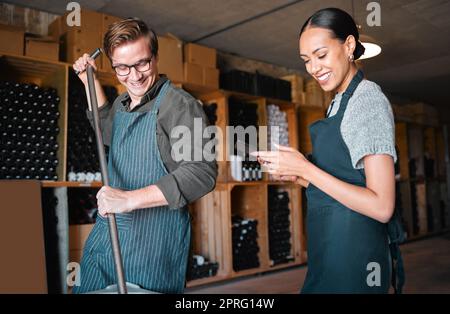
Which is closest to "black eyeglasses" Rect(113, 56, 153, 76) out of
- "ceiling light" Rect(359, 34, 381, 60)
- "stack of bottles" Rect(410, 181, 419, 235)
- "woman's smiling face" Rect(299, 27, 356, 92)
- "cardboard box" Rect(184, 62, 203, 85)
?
"woman's smiling face" Rect(299, 27, 356, 92)

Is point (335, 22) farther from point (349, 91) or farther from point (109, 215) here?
point (109, 215)

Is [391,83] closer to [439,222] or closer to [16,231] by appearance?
[439,222]

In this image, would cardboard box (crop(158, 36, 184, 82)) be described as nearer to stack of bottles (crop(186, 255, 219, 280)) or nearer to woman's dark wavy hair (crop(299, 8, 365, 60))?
stack of bottles (crop(186, 255, 219, 280))

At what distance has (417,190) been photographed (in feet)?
29.8

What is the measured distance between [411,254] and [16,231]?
6056mm

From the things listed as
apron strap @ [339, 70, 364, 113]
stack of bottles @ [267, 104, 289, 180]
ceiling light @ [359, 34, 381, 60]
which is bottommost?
apron strap @ [339, 70, 364, 113]

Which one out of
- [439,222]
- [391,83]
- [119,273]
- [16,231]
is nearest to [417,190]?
[439,222]

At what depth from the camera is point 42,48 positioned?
3664 millimetres

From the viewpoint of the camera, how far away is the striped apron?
144 centimetres

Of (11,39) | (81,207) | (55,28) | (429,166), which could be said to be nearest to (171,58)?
(55,28)

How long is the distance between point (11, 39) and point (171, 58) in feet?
5.23

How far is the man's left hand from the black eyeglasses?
1.52 feet

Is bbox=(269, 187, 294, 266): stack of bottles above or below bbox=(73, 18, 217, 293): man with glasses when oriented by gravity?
below

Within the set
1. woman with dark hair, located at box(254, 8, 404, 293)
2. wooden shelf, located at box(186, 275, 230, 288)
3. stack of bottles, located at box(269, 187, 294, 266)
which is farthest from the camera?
stack of bottles, located at box(269, 187, 294, 266)
